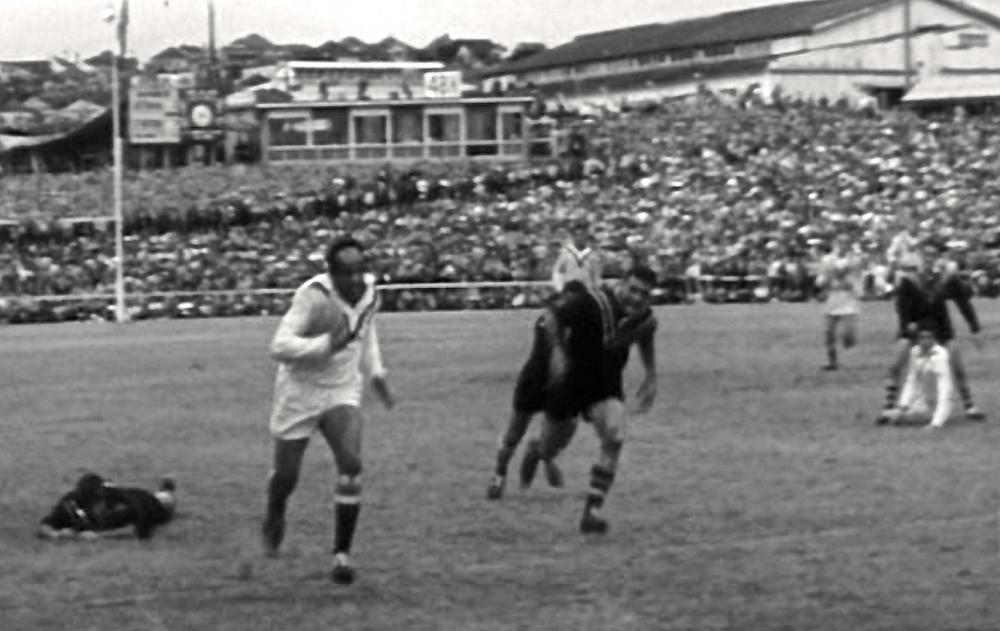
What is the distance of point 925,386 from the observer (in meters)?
24.1

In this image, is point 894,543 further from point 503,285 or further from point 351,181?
point 351,181

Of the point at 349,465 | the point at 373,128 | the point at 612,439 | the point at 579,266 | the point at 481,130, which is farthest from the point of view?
the point at 373,128

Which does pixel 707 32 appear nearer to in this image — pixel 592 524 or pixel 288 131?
pixel 288 131

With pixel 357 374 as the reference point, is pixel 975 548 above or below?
below

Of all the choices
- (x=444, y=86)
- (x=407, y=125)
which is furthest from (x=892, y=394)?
(x=444, y=86)

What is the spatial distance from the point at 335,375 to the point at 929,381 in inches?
497

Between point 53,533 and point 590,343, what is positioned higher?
point 590,343

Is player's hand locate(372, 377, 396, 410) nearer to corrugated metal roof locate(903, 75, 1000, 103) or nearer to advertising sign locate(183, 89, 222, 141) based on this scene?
corrugated metal roof locate(903, 75, 1000, 103)

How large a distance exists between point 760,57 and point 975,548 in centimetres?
7451

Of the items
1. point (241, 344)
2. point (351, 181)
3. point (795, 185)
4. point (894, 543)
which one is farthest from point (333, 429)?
point (351, 181)

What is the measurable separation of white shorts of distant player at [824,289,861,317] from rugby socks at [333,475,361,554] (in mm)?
21017

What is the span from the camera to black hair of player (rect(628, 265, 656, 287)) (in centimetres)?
1622

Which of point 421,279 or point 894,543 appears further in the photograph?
point 421,279

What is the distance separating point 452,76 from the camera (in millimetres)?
86312
